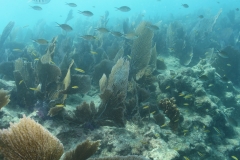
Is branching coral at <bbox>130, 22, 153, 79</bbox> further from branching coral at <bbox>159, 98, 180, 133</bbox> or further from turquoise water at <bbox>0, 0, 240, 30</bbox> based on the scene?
turquoise water at <bbox>0, 0, 240, 30</bbox>

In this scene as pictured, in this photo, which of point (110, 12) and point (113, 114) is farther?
point (110, 12)

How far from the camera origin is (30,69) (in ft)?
17.3

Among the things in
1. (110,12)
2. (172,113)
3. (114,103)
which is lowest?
(110,12)

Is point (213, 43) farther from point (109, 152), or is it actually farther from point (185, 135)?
point (109, 152)

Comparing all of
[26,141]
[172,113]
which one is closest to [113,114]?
[172,113]

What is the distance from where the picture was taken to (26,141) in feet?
5.43

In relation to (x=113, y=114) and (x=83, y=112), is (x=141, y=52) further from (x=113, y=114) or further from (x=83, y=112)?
(x=83, y=112)

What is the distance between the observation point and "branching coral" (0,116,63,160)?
5.41 feet

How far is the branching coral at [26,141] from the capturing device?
1.65 m

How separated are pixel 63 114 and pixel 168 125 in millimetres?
2626

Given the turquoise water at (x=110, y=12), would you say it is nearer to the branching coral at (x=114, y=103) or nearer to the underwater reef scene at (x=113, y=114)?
the underwater reef scene at (x=113, y=114)

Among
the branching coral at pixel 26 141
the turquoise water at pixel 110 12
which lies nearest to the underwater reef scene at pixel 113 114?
the branching coral at pixel 26 141

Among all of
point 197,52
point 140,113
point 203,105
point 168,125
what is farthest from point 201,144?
point 197,52

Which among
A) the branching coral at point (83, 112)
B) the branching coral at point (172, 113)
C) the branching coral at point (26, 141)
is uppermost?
the branching coral at point (26, 141)
